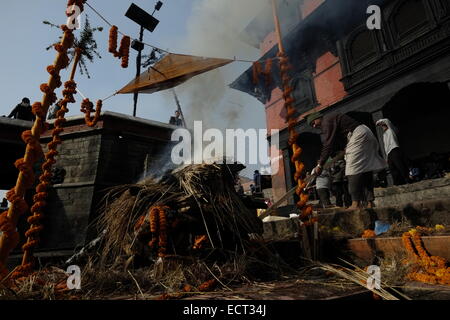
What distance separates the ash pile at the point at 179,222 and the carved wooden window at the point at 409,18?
453 inches

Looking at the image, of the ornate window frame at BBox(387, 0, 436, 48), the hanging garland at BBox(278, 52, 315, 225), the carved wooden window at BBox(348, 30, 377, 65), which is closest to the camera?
the hanging garland at BBox(278, 52, 315, 225)

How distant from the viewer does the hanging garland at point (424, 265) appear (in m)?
1.98

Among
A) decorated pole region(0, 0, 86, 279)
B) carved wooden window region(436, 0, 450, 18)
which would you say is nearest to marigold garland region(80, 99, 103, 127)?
decorated pole region(0, 0, 86, 279)

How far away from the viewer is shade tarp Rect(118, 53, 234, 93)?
840 centimetres

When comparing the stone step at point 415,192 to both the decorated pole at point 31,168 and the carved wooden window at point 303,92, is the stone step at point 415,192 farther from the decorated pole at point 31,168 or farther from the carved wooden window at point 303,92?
the carved wooden window at point 303,92

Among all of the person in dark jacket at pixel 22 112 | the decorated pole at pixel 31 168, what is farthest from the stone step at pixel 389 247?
the person in dark jacket at pixel 22 112

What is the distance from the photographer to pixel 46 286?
2.17 meters

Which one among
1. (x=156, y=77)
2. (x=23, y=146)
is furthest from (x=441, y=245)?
(x=23, y=146)

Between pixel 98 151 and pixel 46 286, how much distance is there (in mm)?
4919

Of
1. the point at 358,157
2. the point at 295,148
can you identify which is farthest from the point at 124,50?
the point at 358,157

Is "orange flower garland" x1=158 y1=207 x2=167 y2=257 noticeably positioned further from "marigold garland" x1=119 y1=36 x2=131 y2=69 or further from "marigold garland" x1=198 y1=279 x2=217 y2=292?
"marigold garland" x1=119 y1=36 x2=131 y2=69

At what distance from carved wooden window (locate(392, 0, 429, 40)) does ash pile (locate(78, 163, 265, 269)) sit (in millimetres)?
11500

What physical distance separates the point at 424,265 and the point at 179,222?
8.17 ft

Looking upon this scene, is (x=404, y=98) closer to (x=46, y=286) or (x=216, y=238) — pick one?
(x=216, y=238)
